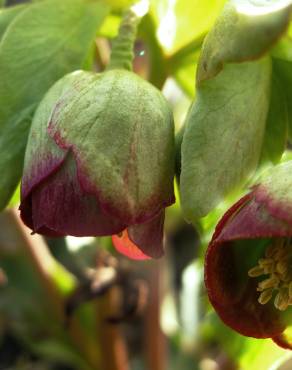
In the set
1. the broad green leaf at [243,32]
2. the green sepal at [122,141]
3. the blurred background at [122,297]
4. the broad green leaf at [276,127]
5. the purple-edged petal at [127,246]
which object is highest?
the broad green leaf at [243,32]

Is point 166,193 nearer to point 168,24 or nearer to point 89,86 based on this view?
point 89,86

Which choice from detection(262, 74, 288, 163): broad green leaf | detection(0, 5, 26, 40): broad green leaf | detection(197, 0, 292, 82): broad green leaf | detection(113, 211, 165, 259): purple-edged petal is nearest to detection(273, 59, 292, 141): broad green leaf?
detection(262, 74, 288, 163): broad green leaf

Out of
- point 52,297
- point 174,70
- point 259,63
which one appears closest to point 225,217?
point 259,63

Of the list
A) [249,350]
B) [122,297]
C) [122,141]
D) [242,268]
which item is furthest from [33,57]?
[122,297]

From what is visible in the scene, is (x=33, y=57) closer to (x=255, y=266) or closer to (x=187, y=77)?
(x=187, y=77)

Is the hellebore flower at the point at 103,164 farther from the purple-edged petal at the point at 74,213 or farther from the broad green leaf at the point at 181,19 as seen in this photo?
the broad green leaf at the point at 181,19

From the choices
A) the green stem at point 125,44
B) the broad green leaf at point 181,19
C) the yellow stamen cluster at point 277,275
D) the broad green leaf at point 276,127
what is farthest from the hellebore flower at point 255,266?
the broad green leaf at point 181,19
